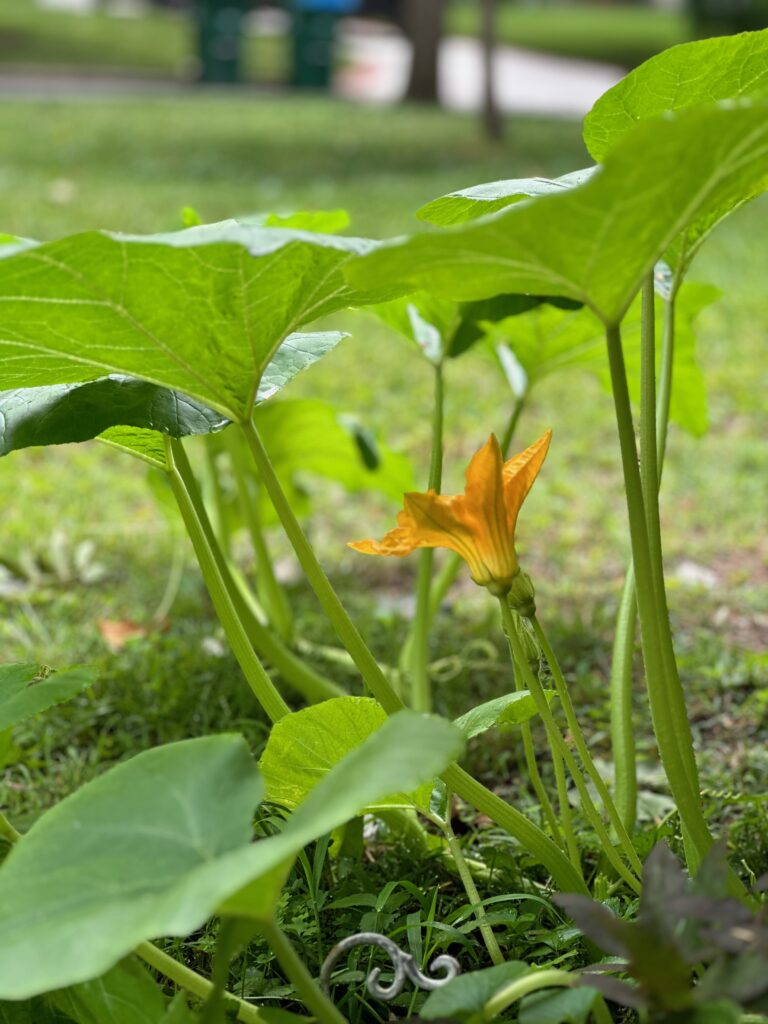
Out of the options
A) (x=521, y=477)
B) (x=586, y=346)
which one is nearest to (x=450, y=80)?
(x=586, y=346)

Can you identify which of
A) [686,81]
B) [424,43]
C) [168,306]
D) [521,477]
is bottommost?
[521,477]

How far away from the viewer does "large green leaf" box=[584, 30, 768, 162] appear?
122 centimetres

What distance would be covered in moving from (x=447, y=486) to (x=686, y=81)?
204cm

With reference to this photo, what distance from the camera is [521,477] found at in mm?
1134

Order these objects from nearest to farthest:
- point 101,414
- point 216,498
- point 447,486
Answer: point 101,414 → point 216,498 → point 447,486

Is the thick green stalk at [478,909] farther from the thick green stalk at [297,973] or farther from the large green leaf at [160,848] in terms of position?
the large green leaf at [160,848]

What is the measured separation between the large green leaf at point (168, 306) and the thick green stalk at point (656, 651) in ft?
0.80

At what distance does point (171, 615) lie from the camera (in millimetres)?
2477

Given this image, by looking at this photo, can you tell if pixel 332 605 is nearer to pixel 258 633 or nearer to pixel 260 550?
pixel 258 633

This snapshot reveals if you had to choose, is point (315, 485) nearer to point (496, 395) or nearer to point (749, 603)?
point (496, 395)

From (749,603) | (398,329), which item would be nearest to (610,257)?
(398,329)

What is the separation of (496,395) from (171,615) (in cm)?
178

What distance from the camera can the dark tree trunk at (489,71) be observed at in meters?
8.82

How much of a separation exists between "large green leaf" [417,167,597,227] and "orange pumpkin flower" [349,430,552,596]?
233 mm
